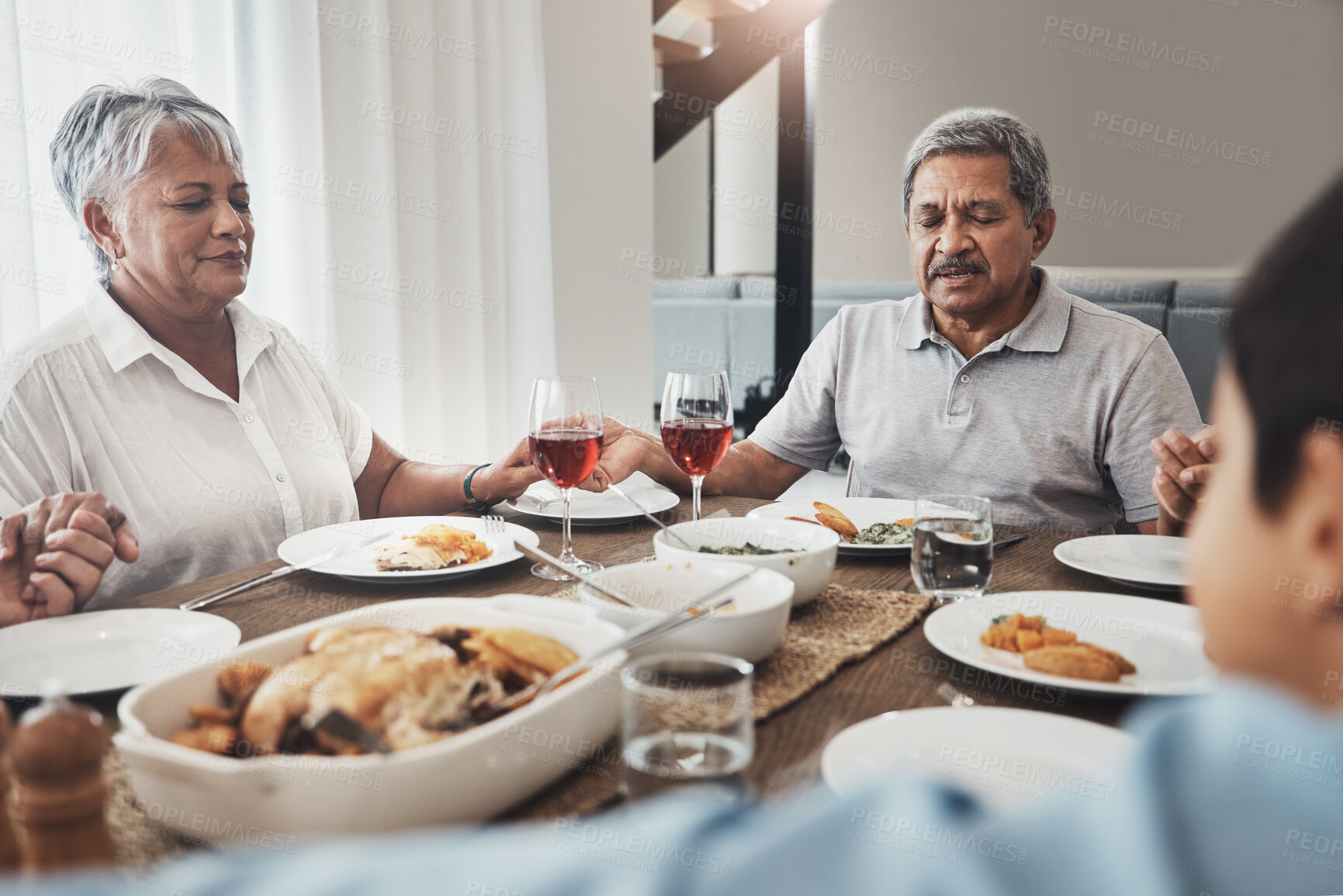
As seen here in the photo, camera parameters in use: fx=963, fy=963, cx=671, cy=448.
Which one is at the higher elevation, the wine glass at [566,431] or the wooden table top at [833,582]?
the wine glass at [566,431]

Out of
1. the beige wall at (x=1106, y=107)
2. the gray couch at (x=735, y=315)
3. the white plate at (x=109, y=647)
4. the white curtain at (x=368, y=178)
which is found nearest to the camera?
the white plate at (x=109, y=647)

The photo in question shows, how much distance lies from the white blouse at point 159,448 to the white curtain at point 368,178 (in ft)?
1.94

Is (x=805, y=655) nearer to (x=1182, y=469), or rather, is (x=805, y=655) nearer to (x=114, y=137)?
(x=1182, y=469)

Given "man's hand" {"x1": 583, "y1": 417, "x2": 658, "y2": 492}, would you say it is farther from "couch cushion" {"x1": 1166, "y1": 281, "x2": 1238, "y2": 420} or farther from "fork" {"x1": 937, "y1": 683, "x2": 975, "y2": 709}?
"couch cushion" {"x1": 1166, "y1": 281, "x2": 1238, "y2": 420}

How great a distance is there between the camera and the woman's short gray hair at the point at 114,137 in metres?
1.59

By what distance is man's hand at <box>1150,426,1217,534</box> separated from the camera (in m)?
1.32

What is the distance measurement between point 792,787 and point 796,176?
→ 5.16m

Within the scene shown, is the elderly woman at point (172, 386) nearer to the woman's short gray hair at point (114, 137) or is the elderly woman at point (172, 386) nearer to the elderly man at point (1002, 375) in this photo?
the woman's short gray hair at point (114, 137)

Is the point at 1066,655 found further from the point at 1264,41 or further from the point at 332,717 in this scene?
the point at 1264,41

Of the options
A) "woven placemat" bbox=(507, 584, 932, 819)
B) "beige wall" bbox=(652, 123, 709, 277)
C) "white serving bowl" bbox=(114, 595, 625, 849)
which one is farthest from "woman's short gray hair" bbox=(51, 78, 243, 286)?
"beige wall" bbox=(652, 123, 709, 277)

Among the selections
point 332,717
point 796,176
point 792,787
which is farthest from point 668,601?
point 796,176

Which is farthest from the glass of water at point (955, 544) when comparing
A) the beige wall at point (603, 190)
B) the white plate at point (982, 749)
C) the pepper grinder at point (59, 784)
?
the beige wall at point (603, 190)

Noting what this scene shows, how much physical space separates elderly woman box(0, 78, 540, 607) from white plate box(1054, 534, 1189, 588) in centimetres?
86

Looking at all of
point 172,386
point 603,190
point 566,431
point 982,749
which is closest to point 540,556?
point 566,431
